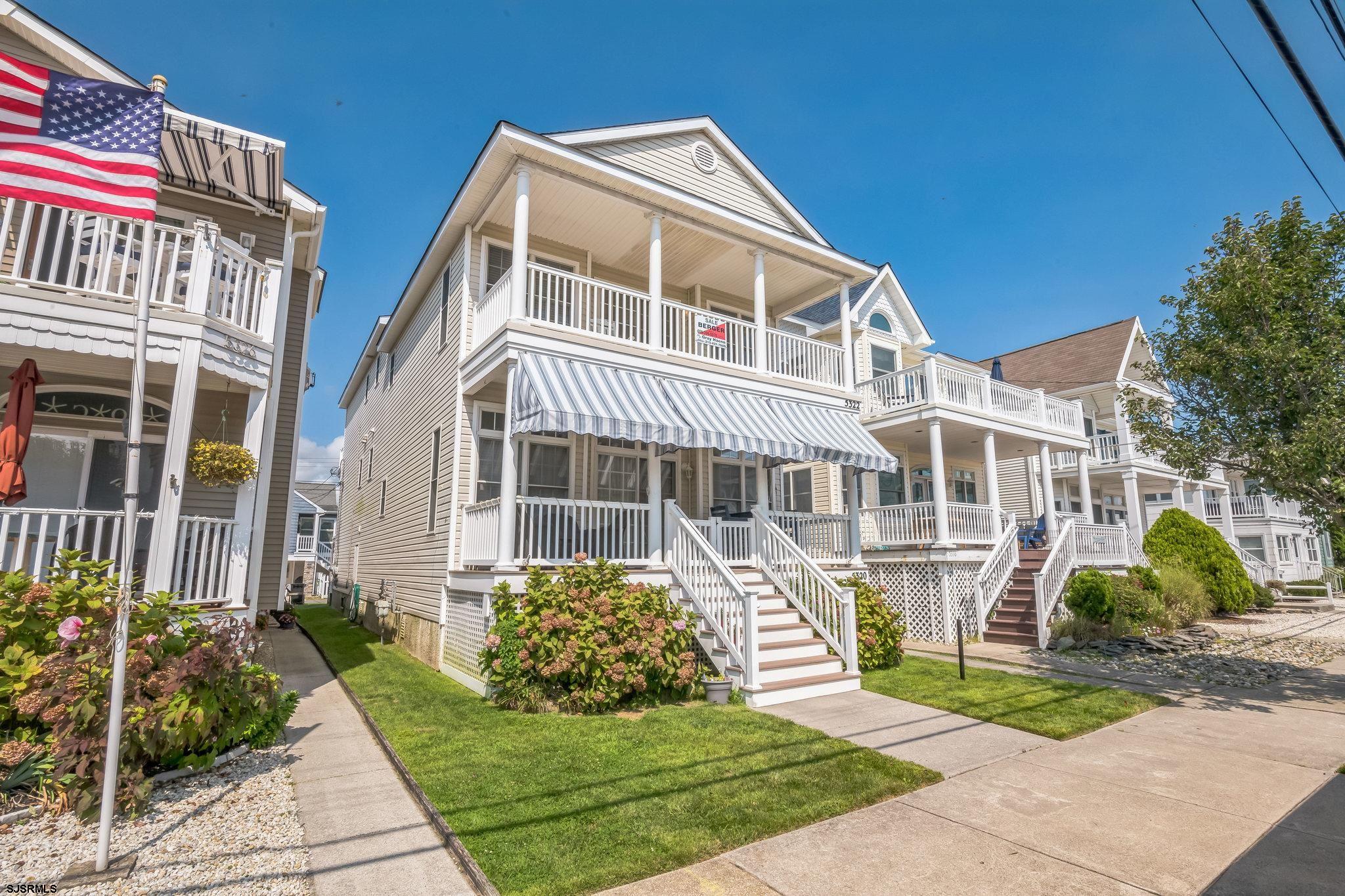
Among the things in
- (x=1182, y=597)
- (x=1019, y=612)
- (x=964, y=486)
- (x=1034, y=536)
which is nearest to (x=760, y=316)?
(x=1019, y=612)

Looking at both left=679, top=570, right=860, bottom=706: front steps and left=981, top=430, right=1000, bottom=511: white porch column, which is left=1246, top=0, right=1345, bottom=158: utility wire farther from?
left=981, top=430, right=1000, bottom=511: white porch column

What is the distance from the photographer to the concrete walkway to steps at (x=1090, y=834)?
3.85m

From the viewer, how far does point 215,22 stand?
31.8 feet

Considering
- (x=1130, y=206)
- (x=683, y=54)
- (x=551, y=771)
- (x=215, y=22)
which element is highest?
(x=683, y=54)

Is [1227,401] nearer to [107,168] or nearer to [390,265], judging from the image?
[107,168]

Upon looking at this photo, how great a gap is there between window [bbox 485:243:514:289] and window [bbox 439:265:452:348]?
1428 millimetres

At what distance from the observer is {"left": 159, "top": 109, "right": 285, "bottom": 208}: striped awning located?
28.1 ft

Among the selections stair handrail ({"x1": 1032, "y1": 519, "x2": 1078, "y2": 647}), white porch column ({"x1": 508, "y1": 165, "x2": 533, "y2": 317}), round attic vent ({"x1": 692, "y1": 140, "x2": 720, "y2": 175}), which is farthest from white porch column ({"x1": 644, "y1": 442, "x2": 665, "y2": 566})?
stair handrail ({"x1": 1032, "y1": 519, "x2": 1078, "y2": 647})

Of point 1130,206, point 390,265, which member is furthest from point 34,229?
point 1130,206

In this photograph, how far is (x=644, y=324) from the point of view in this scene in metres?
12.4

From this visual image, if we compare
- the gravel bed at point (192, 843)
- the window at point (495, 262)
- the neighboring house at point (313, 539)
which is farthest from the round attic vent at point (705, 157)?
the neighboring house at point (313, 539)

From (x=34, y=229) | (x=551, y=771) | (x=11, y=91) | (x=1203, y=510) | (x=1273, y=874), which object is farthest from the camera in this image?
(x=1203, y=510)

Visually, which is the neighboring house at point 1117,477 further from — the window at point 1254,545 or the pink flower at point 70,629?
the pink flower at point 70,629

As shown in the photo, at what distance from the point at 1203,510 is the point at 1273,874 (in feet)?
98.0
